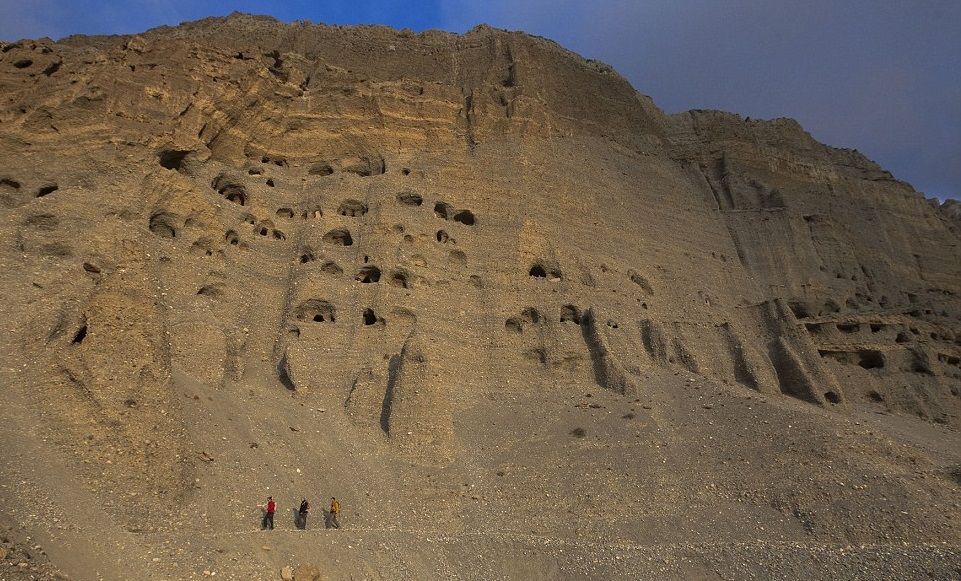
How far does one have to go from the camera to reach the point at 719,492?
1688 cm

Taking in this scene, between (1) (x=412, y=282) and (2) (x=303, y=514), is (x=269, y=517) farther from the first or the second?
(1) (x=412, y=282)

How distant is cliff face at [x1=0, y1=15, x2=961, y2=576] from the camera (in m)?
15.1

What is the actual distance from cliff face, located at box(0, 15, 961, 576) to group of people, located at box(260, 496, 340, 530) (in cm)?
63

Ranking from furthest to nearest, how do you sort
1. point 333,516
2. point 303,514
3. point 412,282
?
point 412,282
point 333,516
point 303,514

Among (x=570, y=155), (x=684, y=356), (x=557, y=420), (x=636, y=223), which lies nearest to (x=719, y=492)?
(x=557, y=420)

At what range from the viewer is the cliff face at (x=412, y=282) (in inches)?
595

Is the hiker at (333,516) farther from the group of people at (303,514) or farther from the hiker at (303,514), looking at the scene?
the hiker at (303,514)

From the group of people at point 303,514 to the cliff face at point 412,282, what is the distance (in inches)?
24.7

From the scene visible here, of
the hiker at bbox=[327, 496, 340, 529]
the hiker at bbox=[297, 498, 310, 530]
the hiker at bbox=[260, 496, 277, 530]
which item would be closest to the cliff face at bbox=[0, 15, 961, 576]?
the hiker at bbox=[260, 496, 277, 530]

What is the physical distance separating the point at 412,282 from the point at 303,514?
39.2 ft

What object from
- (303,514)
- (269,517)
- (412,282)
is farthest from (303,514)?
(412,282)

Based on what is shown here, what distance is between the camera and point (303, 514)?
44.7ft

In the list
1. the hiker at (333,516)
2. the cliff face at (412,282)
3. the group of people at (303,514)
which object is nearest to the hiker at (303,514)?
the group of people at (303,514)

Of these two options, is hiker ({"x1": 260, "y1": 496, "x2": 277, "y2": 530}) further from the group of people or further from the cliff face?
the cliff face
